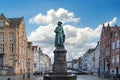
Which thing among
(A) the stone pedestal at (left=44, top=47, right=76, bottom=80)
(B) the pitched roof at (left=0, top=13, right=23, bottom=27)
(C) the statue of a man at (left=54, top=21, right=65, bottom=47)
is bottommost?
(A) the stone pedestal at (left=44, top=47, right=76, bottom=80)

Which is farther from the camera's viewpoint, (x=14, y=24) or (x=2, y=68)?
(x=14, y=24)

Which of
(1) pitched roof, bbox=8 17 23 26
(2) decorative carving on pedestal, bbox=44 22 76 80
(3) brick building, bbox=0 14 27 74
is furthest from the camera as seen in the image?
(1) pitched roof, bbox=8 17 23 26

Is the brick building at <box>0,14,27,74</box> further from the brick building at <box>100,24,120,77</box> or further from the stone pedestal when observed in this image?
the stone pedestal

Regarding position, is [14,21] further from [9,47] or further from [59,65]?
[59,65]

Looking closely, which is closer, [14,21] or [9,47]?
[9,47]

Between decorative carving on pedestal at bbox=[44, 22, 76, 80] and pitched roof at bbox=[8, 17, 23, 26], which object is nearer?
decorative carving on pedestal at bbox=[44, 22, 76, 80]

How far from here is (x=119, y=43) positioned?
72.8m

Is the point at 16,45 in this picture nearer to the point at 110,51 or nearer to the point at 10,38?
the point at 10,38

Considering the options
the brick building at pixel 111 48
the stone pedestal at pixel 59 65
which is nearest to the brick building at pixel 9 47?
the brick building at pixel 111 48

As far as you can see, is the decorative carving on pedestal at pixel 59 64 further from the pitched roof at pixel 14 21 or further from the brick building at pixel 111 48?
the pitched roof at pixel 14 21

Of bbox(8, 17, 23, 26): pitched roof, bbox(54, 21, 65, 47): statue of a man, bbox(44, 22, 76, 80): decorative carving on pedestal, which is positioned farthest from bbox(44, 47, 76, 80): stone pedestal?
bbox(8, 17, 23, 26): pitched roof

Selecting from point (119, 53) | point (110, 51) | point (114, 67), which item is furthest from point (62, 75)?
point (110, 51)

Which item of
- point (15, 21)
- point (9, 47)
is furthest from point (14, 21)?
point (9, 47)

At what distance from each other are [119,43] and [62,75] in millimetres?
44163
